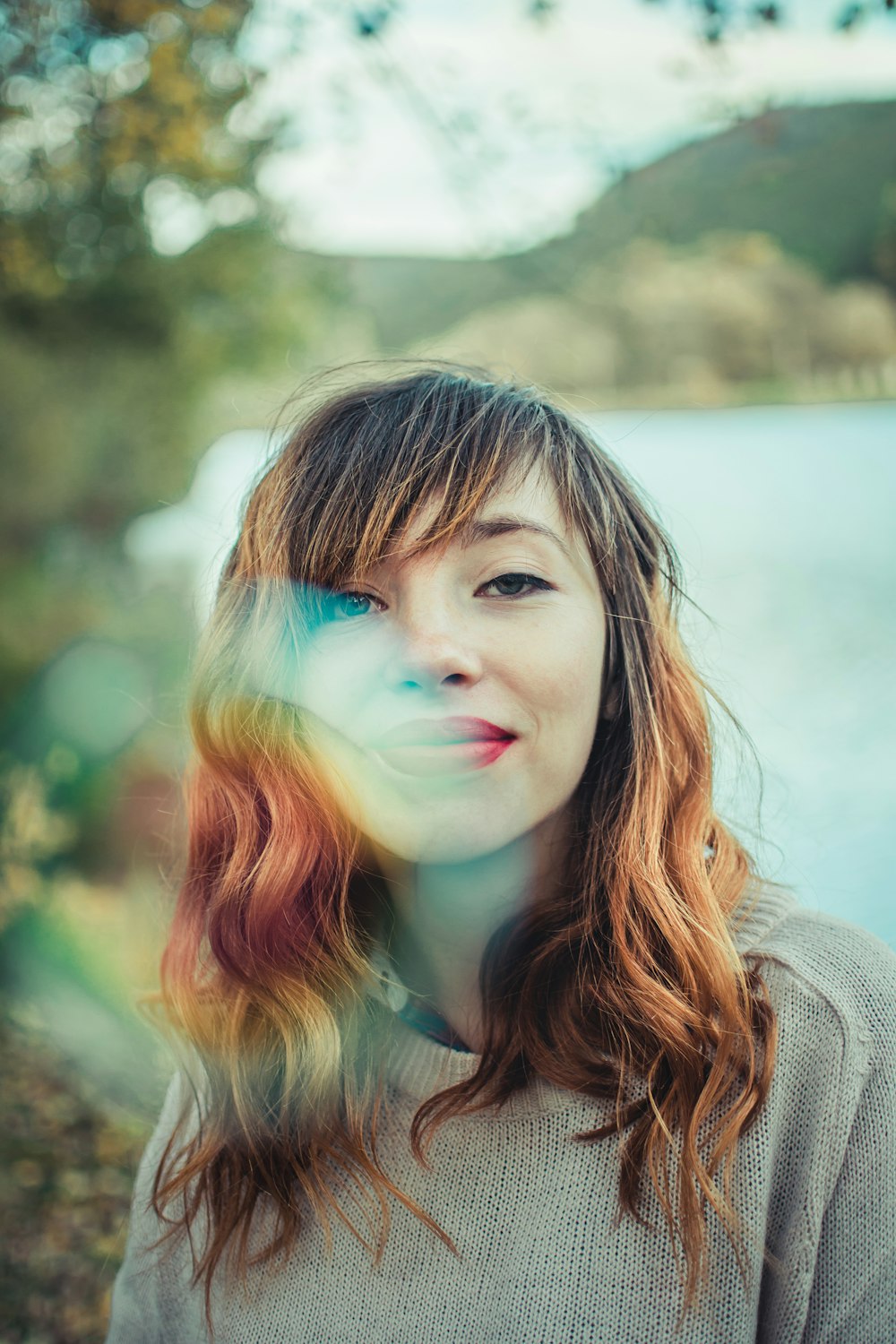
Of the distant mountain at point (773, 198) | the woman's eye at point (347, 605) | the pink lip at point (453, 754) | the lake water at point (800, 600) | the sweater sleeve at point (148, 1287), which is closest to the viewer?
the pink lip at point (453, 754)

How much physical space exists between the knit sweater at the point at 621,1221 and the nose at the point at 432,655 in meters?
0.58

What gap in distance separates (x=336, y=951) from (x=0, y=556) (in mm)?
5737

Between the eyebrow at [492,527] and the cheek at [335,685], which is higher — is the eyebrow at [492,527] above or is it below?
above

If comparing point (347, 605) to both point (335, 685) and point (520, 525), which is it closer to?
point (335, 685)

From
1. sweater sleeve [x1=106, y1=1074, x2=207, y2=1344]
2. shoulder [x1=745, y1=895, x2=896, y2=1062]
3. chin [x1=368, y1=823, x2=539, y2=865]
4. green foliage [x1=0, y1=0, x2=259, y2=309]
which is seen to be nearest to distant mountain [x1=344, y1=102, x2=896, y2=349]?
green foliage [x1=0, y1=0, x2=259, y2=309]

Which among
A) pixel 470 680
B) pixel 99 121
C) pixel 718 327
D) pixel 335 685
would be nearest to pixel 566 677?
A: pixel 470 680

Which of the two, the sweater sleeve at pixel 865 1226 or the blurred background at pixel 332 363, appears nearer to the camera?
the sweater sleeve at pixel 865 1226

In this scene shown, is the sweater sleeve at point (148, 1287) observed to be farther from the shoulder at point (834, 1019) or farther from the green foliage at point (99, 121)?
the green foliage at point (99, 121)

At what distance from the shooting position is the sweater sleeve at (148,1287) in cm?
159

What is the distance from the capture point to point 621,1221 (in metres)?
1.29

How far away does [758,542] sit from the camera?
143 inches

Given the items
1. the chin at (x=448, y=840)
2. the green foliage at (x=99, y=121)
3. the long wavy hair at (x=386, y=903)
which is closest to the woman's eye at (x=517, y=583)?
the long wavy hair at (x=386, y=903)

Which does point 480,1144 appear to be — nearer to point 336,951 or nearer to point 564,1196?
point 564,1196

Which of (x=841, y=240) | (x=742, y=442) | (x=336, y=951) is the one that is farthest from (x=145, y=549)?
(x=336, y=951)
